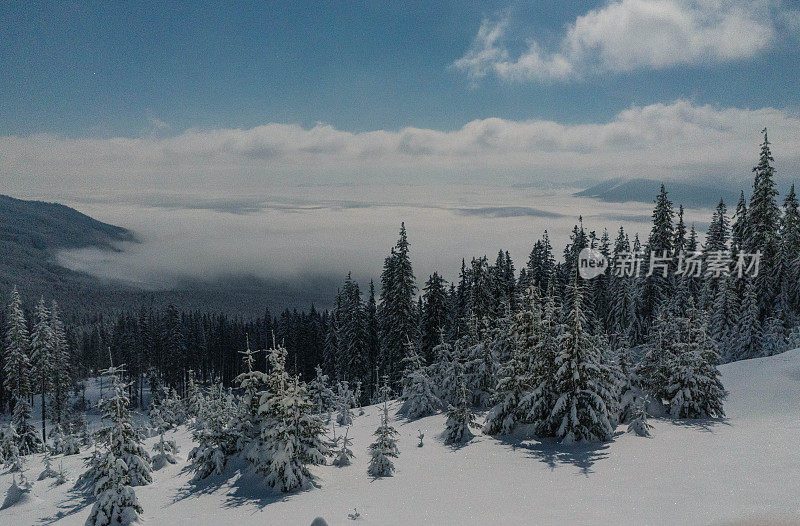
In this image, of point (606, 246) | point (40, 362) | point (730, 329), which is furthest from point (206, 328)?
point (730, 329)

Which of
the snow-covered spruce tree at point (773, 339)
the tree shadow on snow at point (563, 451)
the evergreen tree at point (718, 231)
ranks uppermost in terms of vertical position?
the evergreen tree at point (718, 231)

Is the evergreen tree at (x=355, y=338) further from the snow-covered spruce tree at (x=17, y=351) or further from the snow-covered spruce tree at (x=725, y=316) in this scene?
the snow-covered spruce tree at (x=725, y=316)

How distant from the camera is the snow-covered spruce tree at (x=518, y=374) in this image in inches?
743

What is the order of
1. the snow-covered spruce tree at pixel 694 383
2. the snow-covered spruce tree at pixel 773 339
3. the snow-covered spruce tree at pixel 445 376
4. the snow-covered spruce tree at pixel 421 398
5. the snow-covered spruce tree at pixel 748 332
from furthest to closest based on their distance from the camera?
the snow-covered spruce tree at pixel 748 332 → the snow-covered spruce tree at pixel 773 339 → the snow-covered spruce tree at pixel 421 398 → the snow-covered spruce tree at pixel 445 376 → the snow-covered spruce tree at pixel 694 383

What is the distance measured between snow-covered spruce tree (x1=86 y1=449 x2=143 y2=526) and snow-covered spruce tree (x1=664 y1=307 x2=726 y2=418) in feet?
69.7

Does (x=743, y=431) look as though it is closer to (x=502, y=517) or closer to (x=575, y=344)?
(x=575, y=344)

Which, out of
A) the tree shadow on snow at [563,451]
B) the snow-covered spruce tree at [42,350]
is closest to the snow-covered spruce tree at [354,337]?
the snow-covered spruce tree at [42,350]

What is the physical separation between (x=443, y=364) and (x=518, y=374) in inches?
331

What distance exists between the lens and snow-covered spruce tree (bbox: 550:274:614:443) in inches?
674

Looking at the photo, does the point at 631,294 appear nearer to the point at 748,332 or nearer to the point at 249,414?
the point at 748,332

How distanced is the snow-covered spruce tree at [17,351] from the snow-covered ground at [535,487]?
1169 inches

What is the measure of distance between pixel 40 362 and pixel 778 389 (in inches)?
2279

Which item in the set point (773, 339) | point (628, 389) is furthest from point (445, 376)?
point (773, 339)

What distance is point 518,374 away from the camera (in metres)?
19.2
